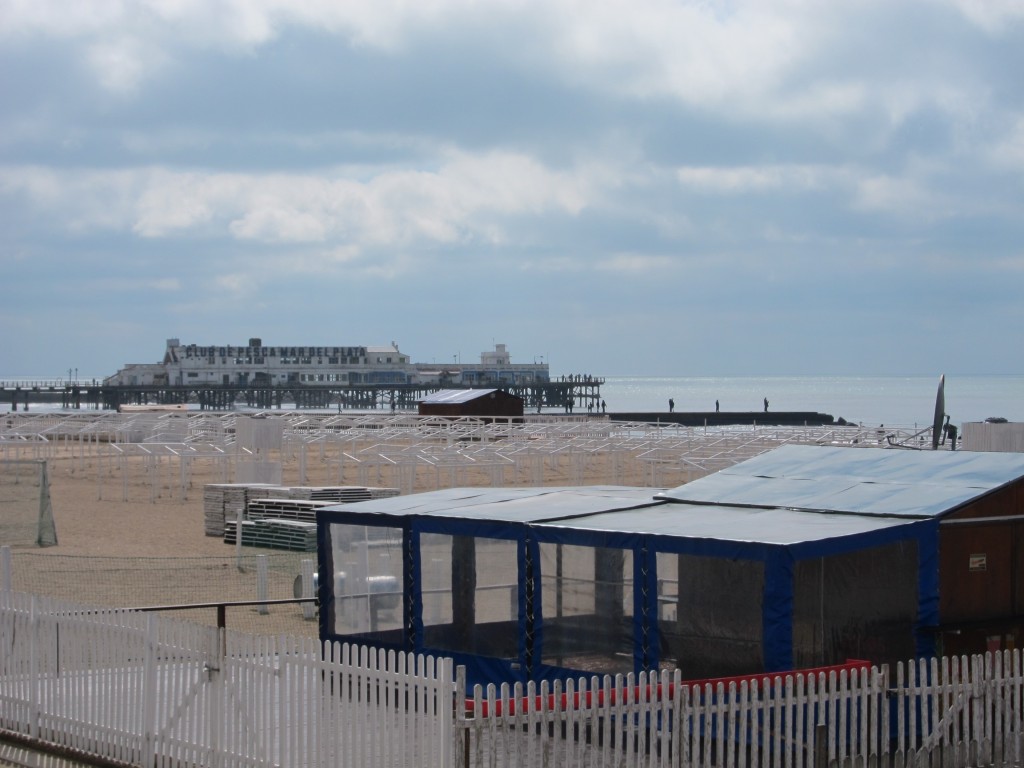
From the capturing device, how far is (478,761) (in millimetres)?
7238

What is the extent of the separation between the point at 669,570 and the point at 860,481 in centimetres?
216

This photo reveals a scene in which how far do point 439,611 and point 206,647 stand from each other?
298cm

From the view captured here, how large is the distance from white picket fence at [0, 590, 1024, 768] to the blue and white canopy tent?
2.04ft

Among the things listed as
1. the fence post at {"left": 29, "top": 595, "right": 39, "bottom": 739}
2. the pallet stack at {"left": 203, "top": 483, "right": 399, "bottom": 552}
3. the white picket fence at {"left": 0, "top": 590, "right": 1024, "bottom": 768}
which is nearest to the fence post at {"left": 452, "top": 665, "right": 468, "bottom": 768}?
the white picket fence at {"left": 0, "top": 590, "right": 1024, "bottom": 768}

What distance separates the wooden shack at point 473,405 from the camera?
6731cm

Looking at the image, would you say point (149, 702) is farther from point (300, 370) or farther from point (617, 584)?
point (300, 370)

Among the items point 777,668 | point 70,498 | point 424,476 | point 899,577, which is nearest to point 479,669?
point 777,668

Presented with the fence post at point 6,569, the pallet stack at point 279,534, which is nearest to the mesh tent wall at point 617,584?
the fence post at point 6,569

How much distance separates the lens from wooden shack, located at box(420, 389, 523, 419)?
221 ft

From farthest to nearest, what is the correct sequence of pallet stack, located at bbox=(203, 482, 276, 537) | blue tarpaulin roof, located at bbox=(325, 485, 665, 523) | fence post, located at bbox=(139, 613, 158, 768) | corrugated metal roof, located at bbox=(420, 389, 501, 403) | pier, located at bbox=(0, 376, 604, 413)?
pier, located at bbox=(0, 376, 604, 413), corrugated metal roof, located at bbox=(420, 389, 501, 403), pallet stack, located at bbox=(203, 482, 276, 537), blue tarpaulin roof, located at bbox=(325, 485, 665, 523), fence post, located at bbox=(139, 613, 158, 768)

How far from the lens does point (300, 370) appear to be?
155 metres

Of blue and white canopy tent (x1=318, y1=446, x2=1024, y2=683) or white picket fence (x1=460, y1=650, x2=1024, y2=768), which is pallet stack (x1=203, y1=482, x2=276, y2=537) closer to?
blue and white canopy tent (x1=318, y1=446, x2=1024, y2=683)

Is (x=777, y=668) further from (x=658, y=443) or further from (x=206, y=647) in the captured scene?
(x=658, y=443)

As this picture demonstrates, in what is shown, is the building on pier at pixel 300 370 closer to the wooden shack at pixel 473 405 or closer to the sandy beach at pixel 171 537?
the wooden shack at pixel 473 405
